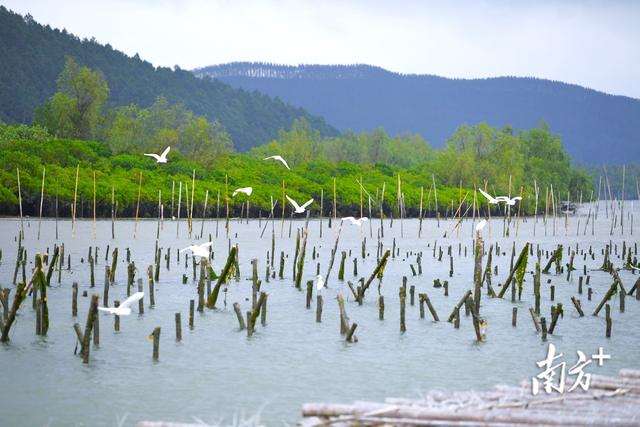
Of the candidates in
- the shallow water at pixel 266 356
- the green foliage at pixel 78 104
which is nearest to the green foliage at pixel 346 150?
the green foliage at pixel 78 104

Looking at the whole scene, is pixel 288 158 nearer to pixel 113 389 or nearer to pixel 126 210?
pixel 126 210

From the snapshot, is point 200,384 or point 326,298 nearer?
point 200,384

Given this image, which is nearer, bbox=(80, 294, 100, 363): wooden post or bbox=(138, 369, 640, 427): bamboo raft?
bbox=(138, 369, 640, 427): bamboo raft

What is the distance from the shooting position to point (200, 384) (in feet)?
55.2

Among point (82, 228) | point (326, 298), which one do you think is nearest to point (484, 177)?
point (82, 228)

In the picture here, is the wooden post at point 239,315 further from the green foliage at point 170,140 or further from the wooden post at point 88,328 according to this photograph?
the green foliage at point 170,140

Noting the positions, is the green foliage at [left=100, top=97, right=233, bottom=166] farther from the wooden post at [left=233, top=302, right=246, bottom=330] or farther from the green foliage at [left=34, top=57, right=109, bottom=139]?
the wooden post at [left=233, top=302, right=246, bottom=330]

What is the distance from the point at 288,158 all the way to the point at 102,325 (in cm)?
10453

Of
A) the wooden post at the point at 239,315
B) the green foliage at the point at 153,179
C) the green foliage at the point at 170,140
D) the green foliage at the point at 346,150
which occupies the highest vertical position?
the green foliage at the point at 346,150

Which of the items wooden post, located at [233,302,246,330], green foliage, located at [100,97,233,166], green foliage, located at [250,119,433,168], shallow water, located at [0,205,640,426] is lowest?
shallow water, located at [0,205,640,426]

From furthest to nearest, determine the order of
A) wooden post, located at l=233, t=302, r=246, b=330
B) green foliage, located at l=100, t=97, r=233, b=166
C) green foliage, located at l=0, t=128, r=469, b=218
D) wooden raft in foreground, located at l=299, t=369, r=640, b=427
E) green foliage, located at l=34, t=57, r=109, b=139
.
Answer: green foliage, located at l=100, t=97, r=233, b=166 < green foliage, located at l=34, t=57, r=109, b=139 < green foliage, located at l=0, t=128, r=469, b=218 < wooden post, located at l=233, t=302, r=246, b=330 < wooden raft in foreground, located at l=299, t=369, r=640, b=427

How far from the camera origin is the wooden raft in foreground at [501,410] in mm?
9484

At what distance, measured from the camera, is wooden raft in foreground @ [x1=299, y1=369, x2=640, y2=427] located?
31.1 feet

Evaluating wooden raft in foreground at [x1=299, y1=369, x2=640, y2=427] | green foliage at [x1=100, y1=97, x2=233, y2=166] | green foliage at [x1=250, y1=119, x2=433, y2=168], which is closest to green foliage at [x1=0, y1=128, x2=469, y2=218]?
green foliage at [x1=100, y1=97, x2=233, y2=166]
